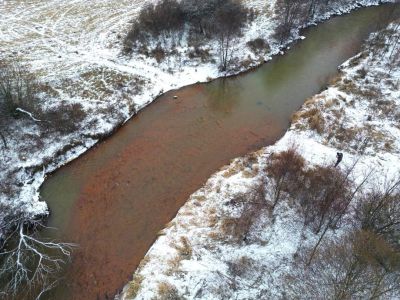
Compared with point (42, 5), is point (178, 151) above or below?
below

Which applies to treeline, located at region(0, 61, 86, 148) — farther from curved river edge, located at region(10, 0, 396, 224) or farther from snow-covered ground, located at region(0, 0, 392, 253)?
curved river edge, located at region(10, 0, 396, 224)

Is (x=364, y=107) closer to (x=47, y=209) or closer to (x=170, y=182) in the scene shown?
(x=170, y=182)

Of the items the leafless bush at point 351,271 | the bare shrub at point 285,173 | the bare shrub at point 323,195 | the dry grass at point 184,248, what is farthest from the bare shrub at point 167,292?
the bare shrub at point 323,195

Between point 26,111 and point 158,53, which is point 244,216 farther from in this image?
point 158,53

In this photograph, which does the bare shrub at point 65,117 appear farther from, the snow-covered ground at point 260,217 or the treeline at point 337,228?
the treeline at point 337,228

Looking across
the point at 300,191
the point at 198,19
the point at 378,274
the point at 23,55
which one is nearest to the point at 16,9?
the point at 23,55

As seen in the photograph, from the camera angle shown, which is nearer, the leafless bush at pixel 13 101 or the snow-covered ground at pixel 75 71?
the snow-covered ground at pixel 75 71

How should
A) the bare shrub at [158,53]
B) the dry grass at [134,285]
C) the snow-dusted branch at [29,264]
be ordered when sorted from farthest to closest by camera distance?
the bare shrub at [158,53] < the snow-dusted branch at [29,264] < the dry grass at [134,285]

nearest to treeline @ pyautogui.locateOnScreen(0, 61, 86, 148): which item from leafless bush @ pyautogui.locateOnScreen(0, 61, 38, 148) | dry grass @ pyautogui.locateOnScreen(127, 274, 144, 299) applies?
leafless bush @ pyautogui.locateOnScreen(0, 61, 38, 148)
